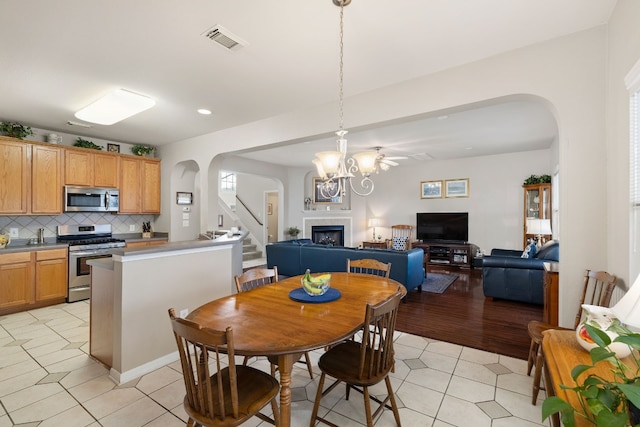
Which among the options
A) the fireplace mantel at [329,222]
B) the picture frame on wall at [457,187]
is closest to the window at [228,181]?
the fireplace mantel at [329,222]

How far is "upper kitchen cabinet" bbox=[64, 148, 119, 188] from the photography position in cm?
467

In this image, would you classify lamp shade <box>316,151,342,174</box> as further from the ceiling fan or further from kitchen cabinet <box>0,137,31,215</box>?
kitchen cabinet <box>0,137,31,215</box>

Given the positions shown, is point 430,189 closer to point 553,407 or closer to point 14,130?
point 553,407

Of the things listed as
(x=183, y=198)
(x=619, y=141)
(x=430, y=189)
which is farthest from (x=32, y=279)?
(x=430, y=189)

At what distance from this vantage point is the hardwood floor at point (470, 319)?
3.12 meters

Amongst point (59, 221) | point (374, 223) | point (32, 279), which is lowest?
point (32, 279)

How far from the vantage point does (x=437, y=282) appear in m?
5.75

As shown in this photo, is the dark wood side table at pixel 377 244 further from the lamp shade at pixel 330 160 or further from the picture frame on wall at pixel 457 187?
the lamp shade at pixel 330 160

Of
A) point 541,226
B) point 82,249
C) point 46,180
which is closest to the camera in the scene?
point 46,180

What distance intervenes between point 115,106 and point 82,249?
253 centimetres

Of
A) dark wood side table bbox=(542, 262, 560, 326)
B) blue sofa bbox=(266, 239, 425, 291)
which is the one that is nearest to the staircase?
blue sofa bbox=(266, 239, 425, 291)

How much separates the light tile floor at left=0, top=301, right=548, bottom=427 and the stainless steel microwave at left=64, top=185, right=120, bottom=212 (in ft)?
7.39

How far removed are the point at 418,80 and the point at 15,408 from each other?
13.8ft

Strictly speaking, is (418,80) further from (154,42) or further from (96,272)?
(96,272)
